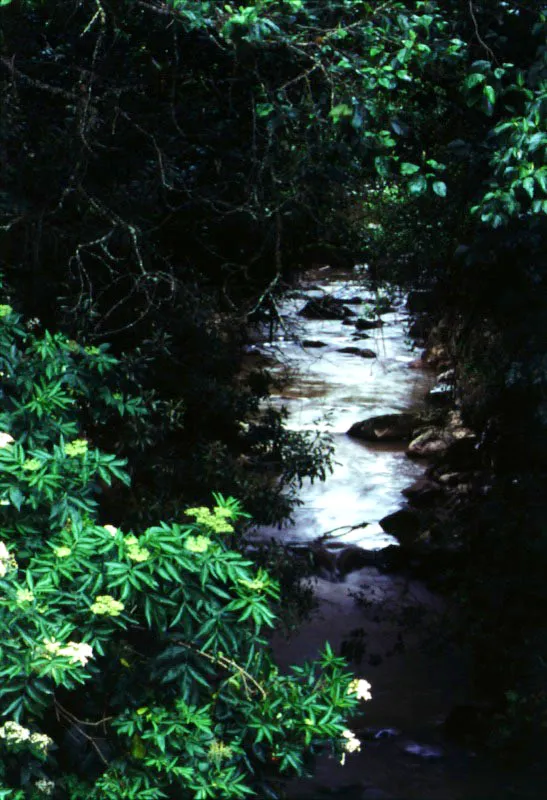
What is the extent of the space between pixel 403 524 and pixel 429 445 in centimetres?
240

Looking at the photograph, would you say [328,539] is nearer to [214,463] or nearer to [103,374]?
[214,463]

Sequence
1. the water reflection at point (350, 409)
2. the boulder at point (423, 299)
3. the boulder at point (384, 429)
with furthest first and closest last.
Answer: the boulder at point (384, 429)
the water reflection at point (350, 409)
the boulder at point (423, 299)

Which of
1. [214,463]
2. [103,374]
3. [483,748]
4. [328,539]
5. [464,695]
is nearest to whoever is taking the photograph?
[103,374]

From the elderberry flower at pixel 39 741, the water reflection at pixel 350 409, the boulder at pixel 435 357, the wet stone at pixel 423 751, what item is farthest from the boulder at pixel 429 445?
the elderberry flower at pixel 39 741

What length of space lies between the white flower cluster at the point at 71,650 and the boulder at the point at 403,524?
699 centimetres

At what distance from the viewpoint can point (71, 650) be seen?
2.61 m

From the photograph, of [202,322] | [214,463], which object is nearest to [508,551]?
[214,463]

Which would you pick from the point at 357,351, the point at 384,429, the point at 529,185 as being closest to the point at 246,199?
the point at 529,185

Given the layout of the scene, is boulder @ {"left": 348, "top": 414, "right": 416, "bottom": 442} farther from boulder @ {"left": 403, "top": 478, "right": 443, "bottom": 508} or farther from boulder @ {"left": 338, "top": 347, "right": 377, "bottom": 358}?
boulder @ {"left": 338, "top": 347, "right": 377, "bottom": 358}

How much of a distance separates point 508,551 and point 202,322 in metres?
2.39

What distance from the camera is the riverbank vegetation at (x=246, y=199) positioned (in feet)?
15.2

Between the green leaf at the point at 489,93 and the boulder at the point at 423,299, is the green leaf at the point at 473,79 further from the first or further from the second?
the boulder at the point at 423,299

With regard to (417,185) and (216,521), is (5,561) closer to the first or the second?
(216,521)

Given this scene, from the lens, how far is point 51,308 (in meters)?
5.57
